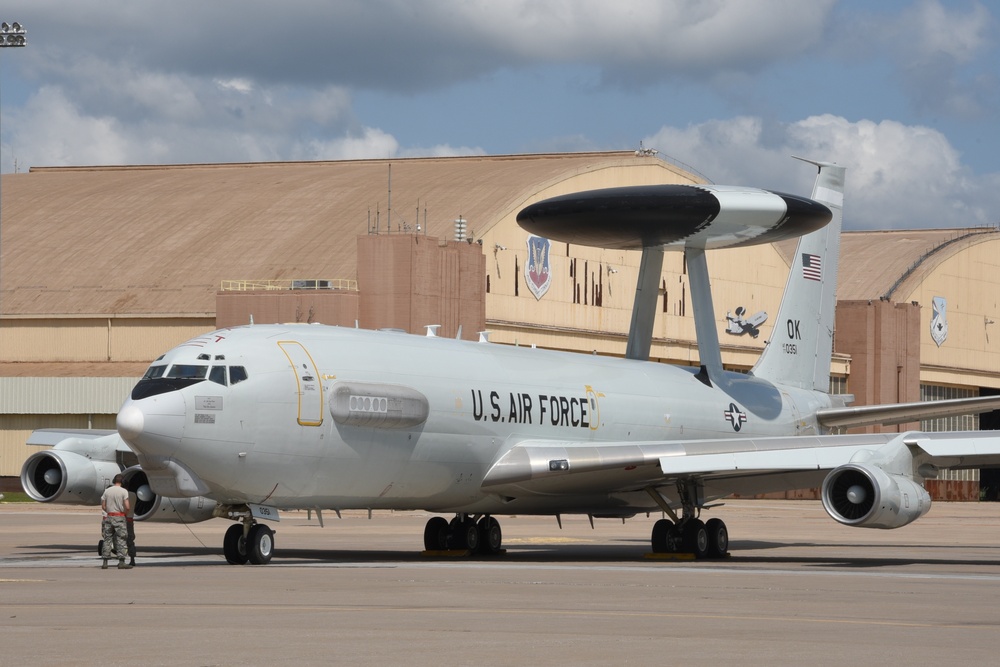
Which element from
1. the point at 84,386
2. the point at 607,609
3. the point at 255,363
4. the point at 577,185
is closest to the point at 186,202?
the point at 84,386

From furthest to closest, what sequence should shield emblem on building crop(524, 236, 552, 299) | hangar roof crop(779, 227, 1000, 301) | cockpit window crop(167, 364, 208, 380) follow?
1. hangar roof crop(779, 227, 1000, 301)
2. shield emblem on building crop(524, 236, 552, 299)
3. cockpit window crop(167, 364, 208, 380)

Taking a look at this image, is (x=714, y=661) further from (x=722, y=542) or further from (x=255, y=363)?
(x=722, y=542)

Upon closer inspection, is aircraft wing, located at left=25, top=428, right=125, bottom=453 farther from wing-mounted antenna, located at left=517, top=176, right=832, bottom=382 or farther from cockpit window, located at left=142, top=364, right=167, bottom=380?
wing-mounted antenna, located at left=517, top=176, right=832, bottom=382

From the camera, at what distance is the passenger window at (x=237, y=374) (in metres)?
28.7

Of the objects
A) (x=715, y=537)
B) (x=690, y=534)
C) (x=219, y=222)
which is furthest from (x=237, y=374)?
(x=219, y=222)

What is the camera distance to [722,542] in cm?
3622

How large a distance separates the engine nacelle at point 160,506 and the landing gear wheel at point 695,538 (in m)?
10.5

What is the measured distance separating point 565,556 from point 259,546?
8966mm

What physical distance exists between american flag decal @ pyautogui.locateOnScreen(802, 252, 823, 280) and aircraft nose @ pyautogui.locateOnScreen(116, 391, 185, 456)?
2392cm

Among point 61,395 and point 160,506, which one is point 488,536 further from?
point 61,395

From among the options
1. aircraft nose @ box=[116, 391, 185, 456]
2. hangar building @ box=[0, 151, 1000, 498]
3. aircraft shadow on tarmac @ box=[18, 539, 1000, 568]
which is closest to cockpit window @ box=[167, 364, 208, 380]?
aircraft nose @ box=[116, 391, 185, 456]

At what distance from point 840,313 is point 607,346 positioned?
76.6 feet

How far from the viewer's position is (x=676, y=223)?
40.4m

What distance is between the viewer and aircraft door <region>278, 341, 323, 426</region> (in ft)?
96.4
